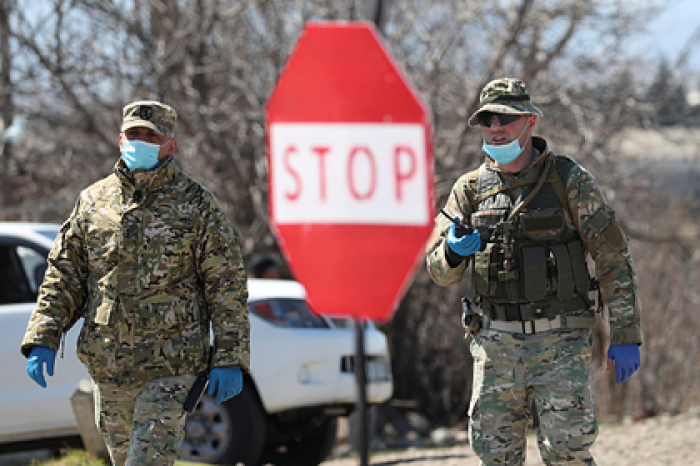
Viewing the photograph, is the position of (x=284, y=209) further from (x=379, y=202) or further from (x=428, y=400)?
(x=428, y=400)

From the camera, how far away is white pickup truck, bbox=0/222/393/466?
584 cm

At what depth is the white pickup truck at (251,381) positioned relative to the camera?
5.84 m

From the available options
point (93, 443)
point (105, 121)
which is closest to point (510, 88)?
point (93, 443)

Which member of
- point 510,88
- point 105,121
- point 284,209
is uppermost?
point 105,121

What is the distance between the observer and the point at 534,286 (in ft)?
12.5

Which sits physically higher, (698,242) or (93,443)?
(698,242)

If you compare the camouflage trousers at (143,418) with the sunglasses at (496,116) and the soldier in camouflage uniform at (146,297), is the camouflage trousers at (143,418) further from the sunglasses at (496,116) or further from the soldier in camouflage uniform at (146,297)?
the sunglasses at (496,116)

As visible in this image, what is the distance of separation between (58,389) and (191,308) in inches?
101

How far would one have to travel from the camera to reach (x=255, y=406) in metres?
5.98

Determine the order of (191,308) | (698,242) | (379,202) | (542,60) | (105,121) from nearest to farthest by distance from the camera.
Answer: (379,202), (191,308), (542,60), (105,121), (698,242)

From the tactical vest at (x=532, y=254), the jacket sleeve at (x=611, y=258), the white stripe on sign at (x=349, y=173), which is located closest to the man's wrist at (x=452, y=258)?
the tactical vest at (x=532, y=254)

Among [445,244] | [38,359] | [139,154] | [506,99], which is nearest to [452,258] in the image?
[445,244]

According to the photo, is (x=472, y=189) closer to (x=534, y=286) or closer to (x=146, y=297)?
(x=534, y=286)

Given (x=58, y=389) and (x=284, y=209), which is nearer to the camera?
(x=284, y=209)
